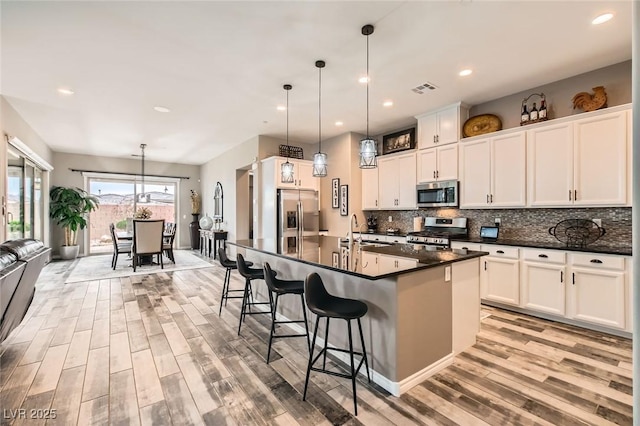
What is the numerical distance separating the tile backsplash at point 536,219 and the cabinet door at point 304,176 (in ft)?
7.09

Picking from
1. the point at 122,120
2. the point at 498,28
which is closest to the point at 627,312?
the point at 498,28

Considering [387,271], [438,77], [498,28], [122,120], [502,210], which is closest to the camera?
[387,271]

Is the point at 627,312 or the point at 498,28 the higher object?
the point at 498,28

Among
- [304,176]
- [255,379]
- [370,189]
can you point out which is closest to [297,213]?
[304,176]

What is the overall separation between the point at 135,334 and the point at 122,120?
403 cm

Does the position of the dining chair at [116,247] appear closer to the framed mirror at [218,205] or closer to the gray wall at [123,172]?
the framed mirror at [218,205]

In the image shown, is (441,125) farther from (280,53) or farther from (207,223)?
(207,223)

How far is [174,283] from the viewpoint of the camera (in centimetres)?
520

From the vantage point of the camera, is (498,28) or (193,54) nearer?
(498,28)

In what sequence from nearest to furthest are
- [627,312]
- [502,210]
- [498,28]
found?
[498,28] < [627,312] < [502,210]

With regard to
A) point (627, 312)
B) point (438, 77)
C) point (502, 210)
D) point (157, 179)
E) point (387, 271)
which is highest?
point (438, 77)

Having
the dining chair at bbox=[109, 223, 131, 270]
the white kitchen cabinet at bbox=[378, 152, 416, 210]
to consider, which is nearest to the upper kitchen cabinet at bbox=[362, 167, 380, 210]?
the white kitchen cabinet at bbox=[378, 152, 416, 210]

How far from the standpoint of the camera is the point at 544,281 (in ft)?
11.2

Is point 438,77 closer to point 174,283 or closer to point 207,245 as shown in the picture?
point 174,283
